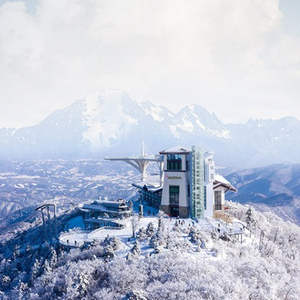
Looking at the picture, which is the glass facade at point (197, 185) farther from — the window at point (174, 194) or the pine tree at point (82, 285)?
the pine tree at point (82, 285)

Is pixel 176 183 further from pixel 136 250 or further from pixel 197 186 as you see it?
pixel 136 250

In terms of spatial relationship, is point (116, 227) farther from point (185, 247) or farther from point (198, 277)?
point (198, 277)

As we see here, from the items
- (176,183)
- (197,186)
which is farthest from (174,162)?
(197,186)

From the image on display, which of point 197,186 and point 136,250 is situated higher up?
point 197,186

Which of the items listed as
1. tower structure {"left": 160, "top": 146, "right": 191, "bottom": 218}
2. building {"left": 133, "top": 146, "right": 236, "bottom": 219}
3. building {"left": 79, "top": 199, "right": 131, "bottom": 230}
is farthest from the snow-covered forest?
tower structure {"left": 160, "top": 146, "right": 191, "bottom": 218}

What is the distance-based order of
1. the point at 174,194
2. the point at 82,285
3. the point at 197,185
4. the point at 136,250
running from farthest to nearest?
the point at 174,194 < the point at 197,185 < the point at 136,250 < the point at 82,285

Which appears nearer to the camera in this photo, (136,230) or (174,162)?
(136,230)
